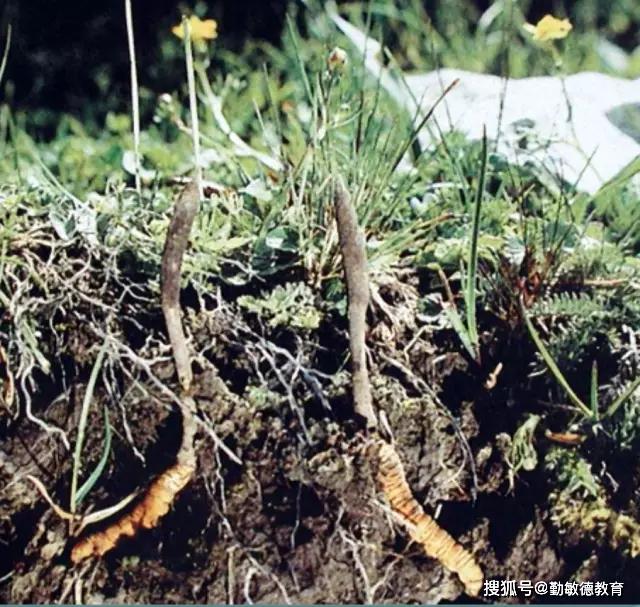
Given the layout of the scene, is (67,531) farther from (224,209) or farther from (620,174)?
(620,174)

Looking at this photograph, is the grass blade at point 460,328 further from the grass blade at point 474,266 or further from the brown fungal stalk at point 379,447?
the brown fungal stalk at point 379,447

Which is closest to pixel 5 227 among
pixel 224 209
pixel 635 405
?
pixel 224 209

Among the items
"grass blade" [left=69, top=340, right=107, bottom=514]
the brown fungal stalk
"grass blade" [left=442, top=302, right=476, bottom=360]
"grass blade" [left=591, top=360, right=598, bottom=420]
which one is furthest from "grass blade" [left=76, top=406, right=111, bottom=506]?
"grass blade" [left=591, top=360, right=598, bottom=420]

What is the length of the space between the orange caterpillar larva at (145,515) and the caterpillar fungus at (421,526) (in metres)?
0.24

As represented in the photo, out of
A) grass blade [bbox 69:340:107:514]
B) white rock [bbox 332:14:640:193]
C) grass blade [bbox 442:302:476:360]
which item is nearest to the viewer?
grass blade [bbox 69:340:107:514]

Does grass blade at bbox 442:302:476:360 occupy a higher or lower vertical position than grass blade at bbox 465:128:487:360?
lower

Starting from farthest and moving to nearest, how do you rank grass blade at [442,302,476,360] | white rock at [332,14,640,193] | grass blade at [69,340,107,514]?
white rock at [332,14,640,193] < grass blade at [442,302,476,360] < grass blade at [69,340,107,514]

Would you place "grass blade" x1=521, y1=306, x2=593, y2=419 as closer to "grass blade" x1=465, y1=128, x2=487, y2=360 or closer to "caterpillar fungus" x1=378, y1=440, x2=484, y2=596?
"grass blade" x1=465, y1=128, x2=487, y2=360

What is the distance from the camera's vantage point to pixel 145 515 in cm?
130

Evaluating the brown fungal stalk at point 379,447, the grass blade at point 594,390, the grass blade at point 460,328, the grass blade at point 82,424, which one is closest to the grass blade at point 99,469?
the grass blade at point 82,424

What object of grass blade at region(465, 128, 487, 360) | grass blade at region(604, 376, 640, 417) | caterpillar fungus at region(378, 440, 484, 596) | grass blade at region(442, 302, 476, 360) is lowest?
caterpillar fungus at region(378, 440, 484, 596)

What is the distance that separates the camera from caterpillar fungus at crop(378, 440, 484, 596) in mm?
1302

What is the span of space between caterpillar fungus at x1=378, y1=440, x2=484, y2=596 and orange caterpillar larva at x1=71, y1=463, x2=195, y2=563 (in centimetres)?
24

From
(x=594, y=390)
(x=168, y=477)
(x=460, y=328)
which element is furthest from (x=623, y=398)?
(x=168, y=477)
